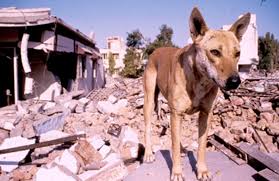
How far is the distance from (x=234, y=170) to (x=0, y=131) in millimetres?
7117

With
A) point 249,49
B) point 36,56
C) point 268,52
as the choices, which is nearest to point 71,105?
point 36,56

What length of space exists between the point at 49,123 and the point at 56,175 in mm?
3724

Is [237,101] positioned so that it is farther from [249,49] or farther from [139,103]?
[249,49]

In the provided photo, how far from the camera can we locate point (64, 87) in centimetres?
1656

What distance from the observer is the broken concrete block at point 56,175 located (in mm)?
5602

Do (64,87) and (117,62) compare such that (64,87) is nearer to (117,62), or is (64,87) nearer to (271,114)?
(271,114)


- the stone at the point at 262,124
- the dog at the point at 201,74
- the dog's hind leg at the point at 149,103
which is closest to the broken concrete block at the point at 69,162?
the dog's hind leg at the point at 149,103

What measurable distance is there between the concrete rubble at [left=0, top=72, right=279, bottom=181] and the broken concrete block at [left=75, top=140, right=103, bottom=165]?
20 mm

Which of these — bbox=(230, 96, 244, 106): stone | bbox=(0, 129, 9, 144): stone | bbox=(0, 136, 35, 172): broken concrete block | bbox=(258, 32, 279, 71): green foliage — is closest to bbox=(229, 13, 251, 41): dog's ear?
bbox=(0, 136, 35, 172): broken concrete block

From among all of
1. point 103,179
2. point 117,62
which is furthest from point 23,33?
point 117,62

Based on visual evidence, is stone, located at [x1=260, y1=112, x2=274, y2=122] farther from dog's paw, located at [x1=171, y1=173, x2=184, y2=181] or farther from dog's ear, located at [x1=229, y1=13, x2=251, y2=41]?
dog's ear, located at [x1=229, y1=13, x2=251, y2=41]

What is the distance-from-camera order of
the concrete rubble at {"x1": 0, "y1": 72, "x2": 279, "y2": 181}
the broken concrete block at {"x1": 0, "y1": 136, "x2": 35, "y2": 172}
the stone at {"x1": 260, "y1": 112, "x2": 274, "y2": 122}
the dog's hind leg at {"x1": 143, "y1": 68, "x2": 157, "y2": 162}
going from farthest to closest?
the stone at {"x1": 260, "y1": 112, "x2": 274, "y2": 122}, the broken concrete block at {"x1": 0, "y1": 136, "x2": 35, "y2": 172}, the concrete rubble at {"x1": 0, "y1": 72, "x2": 279, "y2": 181}, the dog's hind leg at {"x1": 143, "y1": 68, "x2": 157, "y2": 162}

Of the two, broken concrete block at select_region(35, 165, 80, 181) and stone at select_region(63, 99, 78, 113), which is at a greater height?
stone at select_region(63, 99, 78, 113)

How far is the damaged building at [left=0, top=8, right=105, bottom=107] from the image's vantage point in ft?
35.9
